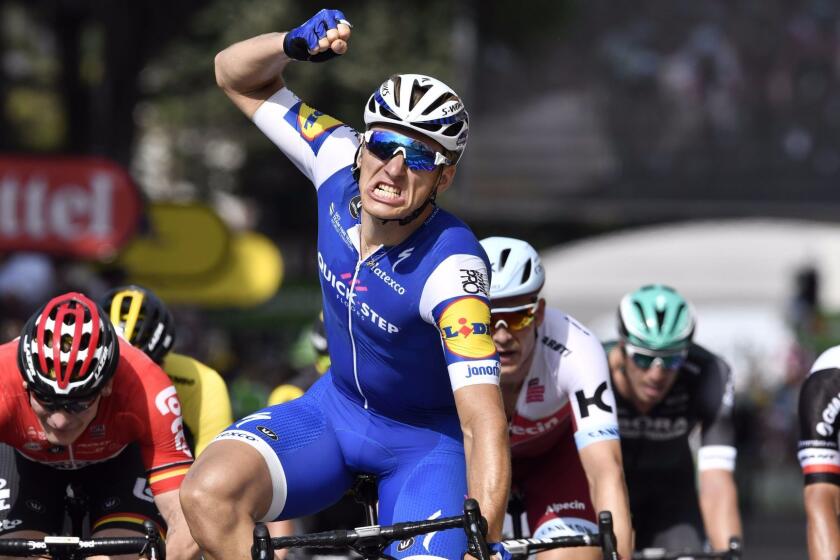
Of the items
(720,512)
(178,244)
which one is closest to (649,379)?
(720,512)

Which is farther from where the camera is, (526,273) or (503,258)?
(503,258)

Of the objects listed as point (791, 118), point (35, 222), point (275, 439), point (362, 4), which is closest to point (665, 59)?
point (791, 118)

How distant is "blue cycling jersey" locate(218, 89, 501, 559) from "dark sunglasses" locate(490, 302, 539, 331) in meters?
1.14

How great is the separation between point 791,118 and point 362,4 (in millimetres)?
8109

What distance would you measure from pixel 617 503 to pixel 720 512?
2.13m

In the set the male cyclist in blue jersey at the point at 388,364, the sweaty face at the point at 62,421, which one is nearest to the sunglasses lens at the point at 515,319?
the male cyclist in blue jersey at the point at 388,364

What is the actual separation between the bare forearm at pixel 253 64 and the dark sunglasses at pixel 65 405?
1.49m

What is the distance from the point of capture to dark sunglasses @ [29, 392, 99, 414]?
630cm

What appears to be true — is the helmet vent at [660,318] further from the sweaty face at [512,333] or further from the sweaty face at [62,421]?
the sweaty face at [62,421]

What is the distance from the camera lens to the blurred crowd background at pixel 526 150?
18.5 m

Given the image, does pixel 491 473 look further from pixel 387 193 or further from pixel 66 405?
pixel 66 405

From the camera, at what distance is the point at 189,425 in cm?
779

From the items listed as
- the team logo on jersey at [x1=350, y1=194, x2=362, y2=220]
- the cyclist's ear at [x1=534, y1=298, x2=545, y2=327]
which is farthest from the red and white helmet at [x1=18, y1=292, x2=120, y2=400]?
the cyclist's ear at [x1=534, y1=298, x2=545, y2=327]

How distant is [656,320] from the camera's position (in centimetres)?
862
